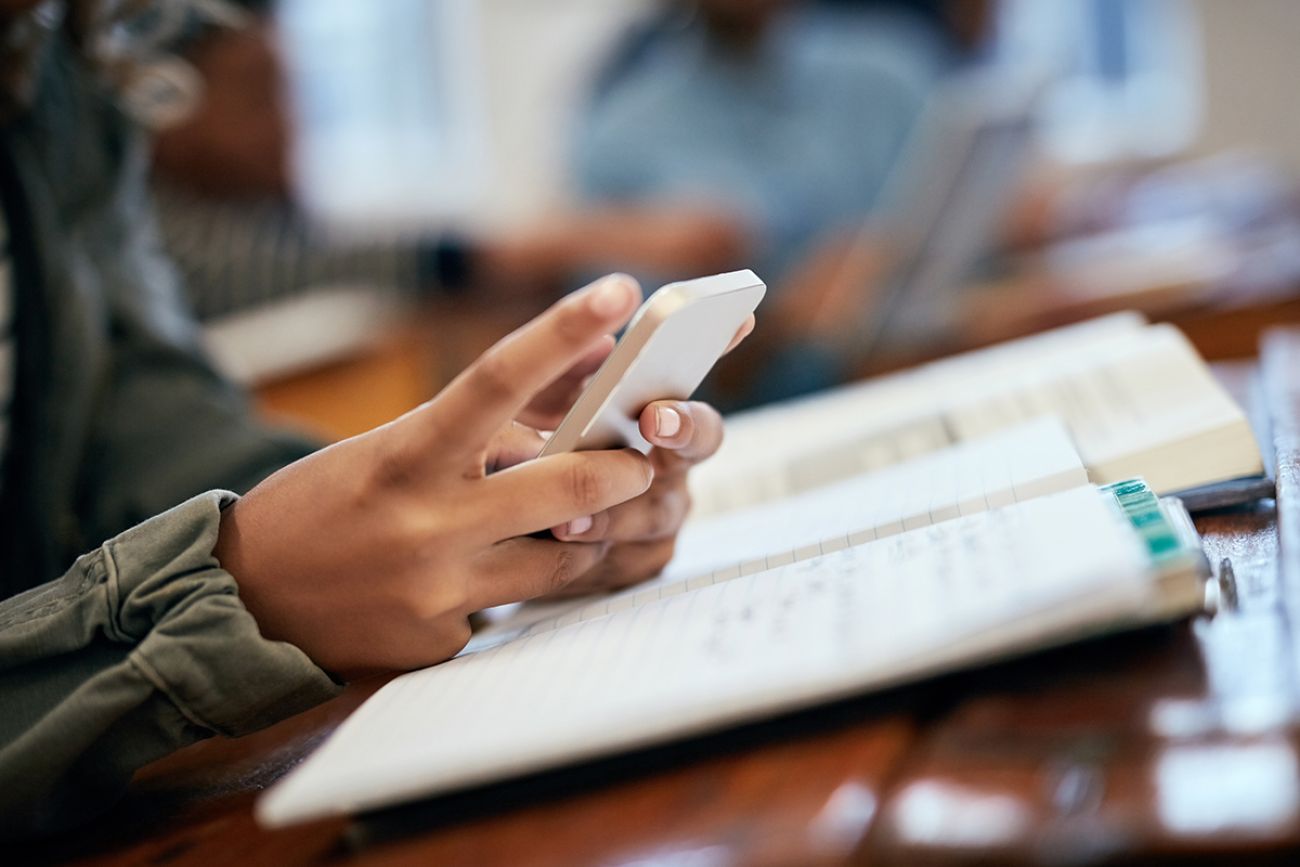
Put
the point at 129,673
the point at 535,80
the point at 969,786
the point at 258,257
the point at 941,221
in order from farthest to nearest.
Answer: the point at 535,80 → the point at 258,257 → the point at 941,221 → the point at 129,673 → the point at 969,786

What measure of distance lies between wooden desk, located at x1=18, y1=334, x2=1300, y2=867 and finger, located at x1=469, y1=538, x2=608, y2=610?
0.29 feet

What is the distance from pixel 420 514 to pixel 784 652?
0.12 m

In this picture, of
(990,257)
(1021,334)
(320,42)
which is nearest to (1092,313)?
(1021,334)

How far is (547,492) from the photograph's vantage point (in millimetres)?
366

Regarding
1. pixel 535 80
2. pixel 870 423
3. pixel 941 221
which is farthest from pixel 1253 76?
pixel 870 423

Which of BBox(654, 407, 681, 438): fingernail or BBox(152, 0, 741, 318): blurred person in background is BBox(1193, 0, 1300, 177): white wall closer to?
BBox(152, 0, 741, 318): blurred person in background

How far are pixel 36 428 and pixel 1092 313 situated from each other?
0.73 meters

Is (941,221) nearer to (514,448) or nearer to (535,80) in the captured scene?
(514,448)

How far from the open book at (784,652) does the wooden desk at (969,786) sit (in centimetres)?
1

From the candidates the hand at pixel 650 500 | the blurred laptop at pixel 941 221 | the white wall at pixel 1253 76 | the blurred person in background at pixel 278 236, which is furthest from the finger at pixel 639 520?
the white wall at pixel 1253 76

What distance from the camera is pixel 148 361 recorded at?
0.67m

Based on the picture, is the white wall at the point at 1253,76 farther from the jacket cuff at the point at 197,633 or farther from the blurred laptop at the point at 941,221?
the jacket cuff at the point at 197,633

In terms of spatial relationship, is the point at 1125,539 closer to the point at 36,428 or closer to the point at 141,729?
the point at 141,729

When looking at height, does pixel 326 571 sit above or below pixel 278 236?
above
